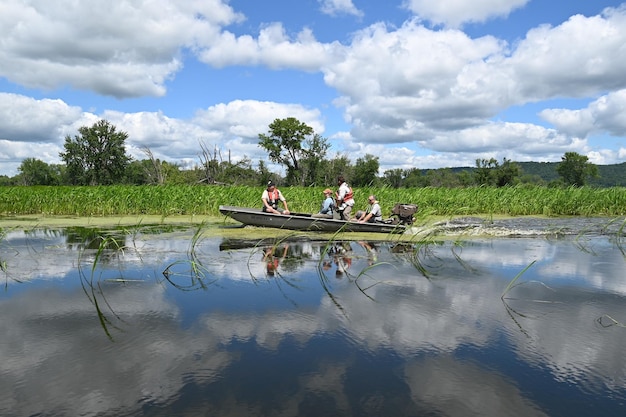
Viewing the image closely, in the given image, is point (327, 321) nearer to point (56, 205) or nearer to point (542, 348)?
point (542, 348)

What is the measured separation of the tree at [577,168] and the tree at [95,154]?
3729 inches

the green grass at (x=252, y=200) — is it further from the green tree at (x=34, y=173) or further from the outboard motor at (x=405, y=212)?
the green tree at (x=34, y=173)

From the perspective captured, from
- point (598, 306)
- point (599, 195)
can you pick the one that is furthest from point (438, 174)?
point (598, 306)

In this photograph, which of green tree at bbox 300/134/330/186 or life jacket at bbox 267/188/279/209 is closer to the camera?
life jacket at bbox 267/188/279/209

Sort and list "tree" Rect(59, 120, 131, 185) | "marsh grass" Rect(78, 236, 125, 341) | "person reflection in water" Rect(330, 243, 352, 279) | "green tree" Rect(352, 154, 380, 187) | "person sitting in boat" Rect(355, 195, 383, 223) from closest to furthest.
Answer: "marsh grass" Rect(78, 236, 125, 341) < "person reflection in water" Rect(330, 243, 352, 279) < "person sitting in boat" Rect(355, 195, 383, 223) < "tree" Rect(59, 120, 131, 185) < "green tree" Rect(352, 154, 380, 187)

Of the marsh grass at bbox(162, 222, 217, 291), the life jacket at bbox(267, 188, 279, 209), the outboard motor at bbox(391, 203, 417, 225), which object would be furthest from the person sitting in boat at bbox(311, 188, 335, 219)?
the marsh grass at bbox(162, 222, 217, 291)

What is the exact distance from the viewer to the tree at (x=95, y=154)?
197 ft

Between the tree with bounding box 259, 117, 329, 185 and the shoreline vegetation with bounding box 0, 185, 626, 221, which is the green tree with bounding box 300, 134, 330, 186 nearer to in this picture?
the tree with bounding box 259, 117, 329, 185

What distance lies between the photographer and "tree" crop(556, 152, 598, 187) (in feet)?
337

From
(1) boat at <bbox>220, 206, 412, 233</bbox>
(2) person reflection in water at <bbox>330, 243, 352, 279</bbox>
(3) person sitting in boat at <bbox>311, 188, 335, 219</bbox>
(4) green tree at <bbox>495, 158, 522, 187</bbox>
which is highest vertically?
(4) green tree at <bbox>495, 158, 522, 187</bbox>

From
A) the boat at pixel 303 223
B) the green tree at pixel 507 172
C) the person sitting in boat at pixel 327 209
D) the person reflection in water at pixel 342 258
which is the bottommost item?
the person reflection in water at pixel 342 258

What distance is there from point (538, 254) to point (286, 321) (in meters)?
7.16

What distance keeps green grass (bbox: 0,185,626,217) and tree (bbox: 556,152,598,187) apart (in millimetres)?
91239

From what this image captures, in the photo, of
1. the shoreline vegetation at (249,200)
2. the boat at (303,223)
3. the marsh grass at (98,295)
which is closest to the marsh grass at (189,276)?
the marsh grass at (98,295)
